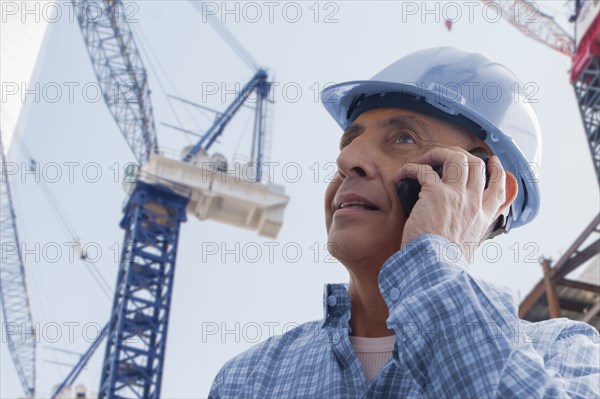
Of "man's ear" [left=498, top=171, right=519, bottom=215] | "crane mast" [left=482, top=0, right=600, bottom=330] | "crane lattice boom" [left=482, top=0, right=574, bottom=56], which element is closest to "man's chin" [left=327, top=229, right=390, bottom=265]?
"man's ear" [left=498, top=171, right=519, bottom=215]

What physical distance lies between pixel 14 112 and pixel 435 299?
7.85m

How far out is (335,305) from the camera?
2645 mm

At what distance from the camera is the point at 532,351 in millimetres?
1981

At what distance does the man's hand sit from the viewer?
7.27 feet

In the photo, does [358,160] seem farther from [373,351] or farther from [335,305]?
[373,351]

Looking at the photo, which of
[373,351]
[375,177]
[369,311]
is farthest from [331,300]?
[375,177]

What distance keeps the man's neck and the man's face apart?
90 mm

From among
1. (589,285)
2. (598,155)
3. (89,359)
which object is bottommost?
(89,359)

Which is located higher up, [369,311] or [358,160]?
[358,160]

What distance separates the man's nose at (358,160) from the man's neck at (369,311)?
0.30 metres

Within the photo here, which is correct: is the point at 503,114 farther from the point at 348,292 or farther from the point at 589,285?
the point at 589,285

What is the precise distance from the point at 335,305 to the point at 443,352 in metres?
0.76

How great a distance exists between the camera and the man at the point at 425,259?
194 cm

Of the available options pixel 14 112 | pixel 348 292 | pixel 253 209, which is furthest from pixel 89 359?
pixel 348 292
